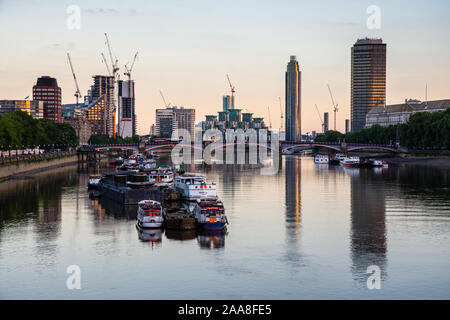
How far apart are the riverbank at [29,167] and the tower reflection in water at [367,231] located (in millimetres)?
64558

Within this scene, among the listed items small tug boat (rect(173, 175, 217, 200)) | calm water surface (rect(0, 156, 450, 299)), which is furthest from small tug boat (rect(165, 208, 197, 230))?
small tug boat (rect(173, 175, 217, 200))

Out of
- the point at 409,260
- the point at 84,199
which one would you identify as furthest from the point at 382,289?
the point at 84,199

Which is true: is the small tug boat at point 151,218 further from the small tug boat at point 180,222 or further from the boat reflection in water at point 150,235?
the small tug boat at point 180,222

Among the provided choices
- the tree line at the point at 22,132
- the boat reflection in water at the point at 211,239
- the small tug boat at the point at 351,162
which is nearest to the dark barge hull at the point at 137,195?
the boat reflection in water at the point at 211,239

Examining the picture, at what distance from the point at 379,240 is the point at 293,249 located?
901 centimetres

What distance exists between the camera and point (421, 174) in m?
142

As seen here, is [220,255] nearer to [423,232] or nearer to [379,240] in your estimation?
[379,240]

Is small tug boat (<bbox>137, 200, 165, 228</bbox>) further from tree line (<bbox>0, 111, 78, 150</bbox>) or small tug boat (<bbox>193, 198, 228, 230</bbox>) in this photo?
tree line (<bbox>0, 111, 78, 150</bbox>)

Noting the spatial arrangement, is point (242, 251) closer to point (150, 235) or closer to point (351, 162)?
point (150, 235)

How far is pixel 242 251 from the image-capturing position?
53188 millimetres

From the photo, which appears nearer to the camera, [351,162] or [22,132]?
[22,132]

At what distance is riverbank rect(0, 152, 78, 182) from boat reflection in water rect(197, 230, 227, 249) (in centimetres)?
6904

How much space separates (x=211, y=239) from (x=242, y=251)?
208 inches

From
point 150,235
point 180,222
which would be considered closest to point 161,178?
point 180,222
